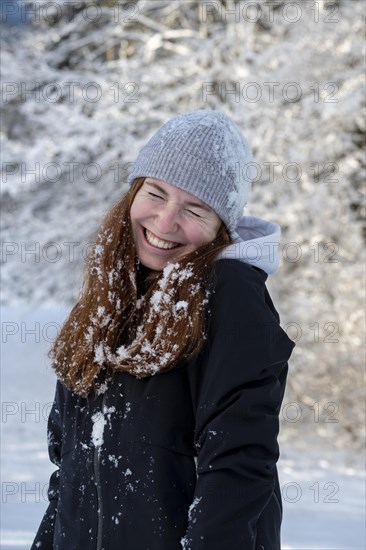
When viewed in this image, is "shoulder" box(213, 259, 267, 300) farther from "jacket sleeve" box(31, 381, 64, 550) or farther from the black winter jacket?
"jacket sleeve" box(31, 381, 64, 550)

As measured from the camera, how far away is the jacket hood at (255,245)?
5.83 ft

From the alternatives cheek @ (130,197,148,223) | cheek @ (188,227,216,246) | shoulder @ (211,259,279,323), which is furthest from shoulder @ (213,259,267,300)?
cheek @ (130,197,148,223)

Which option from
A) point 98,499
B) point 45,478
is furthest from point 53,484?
point 45,478

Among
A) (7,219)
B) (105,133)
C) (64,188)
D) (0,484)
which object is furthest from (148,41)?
(0,484)

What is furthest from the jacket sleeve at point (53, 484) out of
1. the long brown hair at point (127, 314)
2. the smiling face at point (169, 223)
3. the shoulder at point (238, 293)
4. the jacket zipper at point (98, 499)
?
the shoulder at point (238, 293)

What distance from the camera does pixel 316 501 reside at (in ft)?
17.0

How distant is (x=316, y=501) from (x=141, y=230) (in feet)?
12.2

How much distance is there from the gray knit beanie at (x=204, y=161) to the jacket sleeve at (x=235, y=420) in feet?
0.93

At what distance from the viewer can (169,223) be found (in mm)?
1844

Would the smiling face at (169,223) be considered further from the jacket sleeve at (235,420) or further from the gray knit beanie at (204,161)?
the jacket sleeve at (235,420)

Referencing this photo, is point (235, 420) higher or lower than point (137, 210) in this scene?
lower

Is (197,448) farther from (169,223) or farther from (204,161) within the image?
(204,161)

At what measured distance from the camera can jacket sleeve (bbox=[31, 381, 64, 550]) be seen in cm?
199

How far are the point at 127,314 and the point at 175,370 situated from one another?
0.68 feet
